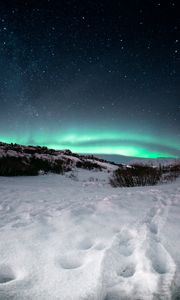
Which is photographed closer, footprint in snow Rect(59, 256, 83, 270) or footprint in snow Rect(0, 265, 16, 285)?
footprint in snow Rect(0, 265, 16, 285)

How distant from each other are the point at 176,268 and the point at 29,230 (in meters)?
1.52

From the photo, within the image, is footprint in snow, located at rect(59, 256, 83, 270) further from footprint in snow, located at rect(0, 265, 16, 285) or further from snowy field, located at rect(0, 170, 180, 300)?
footprint in snow, located at rect(0, 265, 16, 285)

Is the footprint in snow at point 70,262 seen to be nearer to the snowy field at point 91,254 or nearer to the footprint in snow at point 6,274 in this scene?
the snowy field at point 91,254

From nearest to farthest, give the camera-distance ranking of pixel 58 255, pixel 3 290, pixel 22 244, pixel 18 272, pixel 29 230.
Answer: pixel 3 290, pixel 18 272, pixel 58 255, pixel 22 244, pixel 29 230

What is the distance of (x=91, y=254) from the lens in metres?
1.83

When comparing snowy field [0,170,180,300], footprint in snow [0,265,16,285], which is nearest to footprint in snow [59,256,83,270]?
snowy field [0,170,180,300]

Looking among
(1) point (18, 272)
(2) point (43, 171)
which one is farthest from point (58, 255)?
(2) point (43, 171)

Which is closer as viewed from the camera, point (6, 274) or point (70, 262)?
point (6, 274)

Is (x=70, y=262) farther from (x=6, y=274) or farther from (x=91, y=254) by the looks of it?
(x=6, y=274)

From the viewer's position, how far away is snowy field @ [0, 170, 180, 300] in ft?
4.43

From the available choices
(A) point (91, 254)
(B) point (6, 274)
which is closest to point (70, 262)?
(A) point (91, 254)

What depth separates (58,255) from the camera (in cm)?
185

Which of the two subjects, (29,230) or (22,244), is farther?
(29,230)

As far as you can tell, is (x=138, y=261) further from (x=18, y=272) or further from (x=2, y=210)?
(x=2, y=210)
